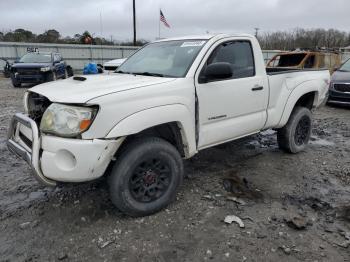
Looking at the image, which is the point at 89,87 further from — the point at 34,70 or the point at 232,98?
the point at 34,70

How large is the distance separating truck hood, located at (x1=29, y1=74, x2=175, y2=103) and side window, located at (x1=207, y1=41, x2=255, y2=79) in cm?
88

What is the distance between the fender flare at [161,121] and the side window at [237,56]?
2.87ft

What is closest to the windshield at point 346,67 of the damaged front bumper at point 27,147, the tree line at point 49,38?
the damaged front bumper at point 27,147

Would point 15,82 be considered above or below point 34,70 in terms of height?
below

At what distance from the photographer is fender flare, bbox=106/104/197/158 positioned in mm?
2976

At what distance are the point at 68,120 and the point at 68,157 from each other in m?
0.32

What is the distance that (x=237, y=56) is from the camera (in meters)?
4.29

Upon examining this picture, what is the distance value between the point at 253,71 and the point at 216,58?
679 millimetres

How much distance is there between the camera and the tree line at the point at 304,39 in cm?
4553

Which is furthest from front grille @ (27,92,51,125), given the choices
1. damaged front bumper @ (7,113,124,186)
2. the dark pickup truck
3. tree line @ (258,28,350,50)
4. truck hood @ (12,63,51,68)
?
tree line @ (258,28,350,50)

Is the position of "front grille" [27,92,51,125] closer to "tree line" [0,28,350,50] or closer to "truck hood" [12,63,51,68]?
"truck hood" [12,63,51,68]

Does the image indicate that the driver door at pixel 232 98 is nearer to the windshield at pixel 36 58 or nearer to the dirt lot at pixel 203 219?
the dirt lot at pixel 203 219

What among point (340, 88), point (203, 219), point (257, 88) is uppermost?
point (257, 88)

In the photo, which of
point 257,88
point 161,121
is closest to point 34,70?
point 257,88
